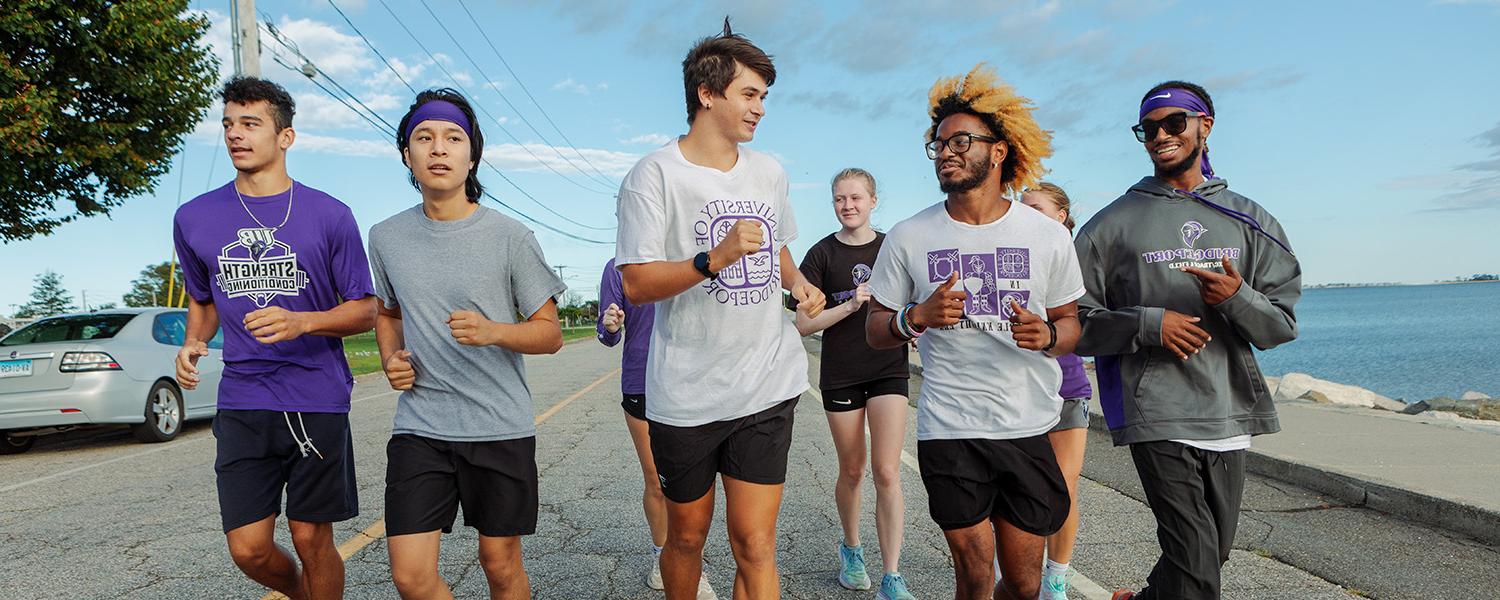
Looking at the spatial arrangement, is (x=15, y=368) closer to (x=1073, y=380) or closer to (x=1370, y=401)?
(x=1073, y=380)

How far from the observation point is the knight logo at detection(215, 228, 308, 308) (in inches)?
136

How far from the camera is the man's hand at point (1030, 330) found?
126 inches

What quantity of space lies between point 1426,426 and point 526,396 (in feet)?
32.8

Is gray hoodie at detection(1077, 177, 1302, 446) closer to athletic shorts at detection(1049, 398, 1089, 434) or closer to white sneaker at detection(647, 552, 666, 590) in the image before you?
athletic shorts at detection(1049, 398, 1089, 434)

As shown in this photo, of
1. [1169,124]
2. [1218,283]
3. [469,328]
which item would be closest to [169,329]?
[469,328]

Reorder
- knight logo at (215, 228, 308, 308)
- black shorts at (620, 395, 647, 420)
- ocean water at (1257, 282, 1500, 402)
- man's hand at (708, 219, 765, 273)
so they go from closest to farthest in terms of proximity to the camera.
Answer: man's hand at (708, 219, 765, 273)
knight logo at (215, 228, 308, 308)
black shorts at (620, 395, 647, 420)
ocean water at (1257, 282, 1500, 402)

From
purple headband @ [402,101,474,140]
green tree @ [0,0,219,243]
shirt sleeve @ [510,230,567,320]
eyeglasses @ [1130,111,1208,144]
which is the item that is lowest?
shirt sleeve @ [510,230,567,320]

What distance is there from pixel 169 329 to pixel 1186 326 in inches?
446

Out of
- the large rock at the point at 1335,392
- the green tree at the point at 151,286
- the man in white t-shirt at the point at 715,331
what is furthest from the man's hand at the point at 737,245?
the green tree at the point at 151,286

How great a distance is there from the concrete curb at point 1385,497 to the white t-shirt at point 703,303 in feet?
15.3

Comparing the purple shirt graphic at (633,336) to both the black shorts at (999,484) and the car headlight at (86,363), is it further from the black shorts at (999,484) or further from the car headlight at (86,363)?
the car headlight at (86,363)

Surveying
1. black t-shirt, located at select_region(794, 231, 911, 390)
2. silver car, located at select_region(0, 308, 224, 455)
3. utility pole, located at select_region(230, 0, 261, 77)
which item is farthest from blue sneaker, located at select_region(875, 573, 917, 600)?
utility pole, located at select_region(230, 0, 261, 77)

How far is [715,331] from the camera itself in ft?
10.3

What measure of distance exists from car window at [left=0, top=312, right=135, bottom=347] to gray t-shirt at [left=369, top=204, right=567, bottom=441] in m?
9.01
